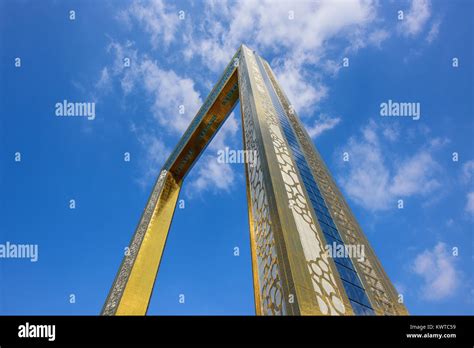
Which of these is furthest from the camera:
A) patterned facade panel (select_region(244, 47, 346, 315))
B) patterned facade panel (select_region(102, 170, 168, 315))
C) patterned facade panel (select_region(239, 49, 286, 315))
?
patterned facade panel (select_region(102, 170, 168, 315))

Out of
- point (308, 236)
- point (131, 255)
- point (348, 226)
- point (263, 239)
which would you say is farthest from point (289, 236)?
point (131, 255)

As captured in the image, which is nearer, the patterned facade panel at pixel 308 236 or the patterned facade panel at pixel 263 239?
the patterned facade panel at pixel 308 236

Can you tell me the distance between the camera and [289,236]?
2.43 meters

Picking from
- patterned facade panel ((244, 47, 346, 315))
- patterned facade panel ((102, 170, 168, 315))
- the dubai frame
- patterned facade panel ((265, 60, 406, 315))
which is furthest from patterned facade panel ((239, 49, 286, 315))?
patterned facade panel ((102, 170, 168, 315))

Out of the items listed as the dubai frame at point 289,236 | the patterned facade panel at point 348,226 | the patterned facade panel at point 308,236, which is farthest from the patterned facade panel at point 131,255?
the patterned facade panel at point 348,226

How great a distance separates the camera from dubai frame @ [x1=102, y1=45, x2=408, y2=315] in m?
2.19

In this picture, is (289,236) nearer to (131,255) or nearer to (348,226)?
A: (348,226)

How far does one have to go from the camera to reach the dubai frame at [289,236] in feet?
7.20

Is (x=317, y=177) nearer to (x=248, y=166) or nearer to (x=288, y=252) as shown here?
(x=248, y=166)

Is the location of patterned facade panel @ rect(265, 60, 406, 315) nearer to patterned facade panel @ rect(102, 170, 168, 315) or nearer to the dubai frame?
the dubai frame

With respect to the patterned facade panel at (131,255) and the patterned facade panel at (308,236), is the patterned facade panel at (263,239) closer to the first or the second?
the patterned facade panel at (308,236)

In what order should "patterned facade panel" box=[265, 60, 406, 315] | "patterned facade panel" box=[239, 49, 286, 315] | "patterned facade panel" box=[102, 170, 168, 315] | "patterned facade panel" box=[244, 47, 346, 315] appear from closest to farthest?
"patterned facade panel" box=[244, 47, 346, 315] → "patterned facade panel" box=[239, 49, 286, 315] → "patterned facade panel" box=[265, 60, 406, 315] → "patterned facade panel" box=[102, 170, 168, 315]
